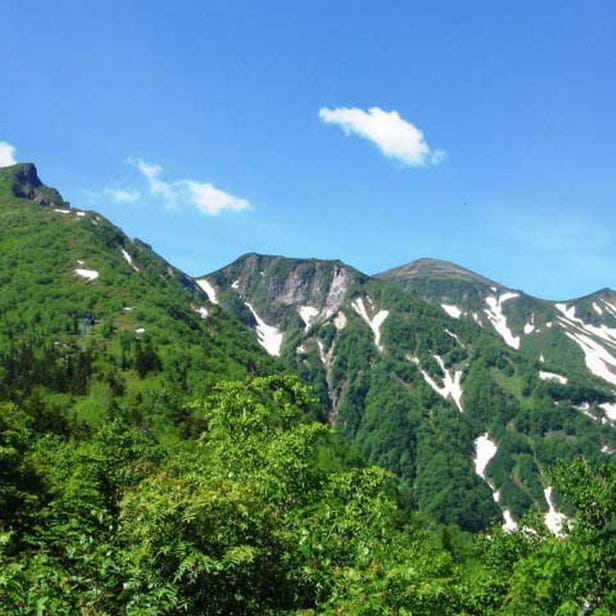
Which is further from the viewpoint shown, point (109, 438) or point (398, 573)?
point (109, 438)

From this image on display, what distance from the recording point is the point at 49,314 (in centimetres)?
18538

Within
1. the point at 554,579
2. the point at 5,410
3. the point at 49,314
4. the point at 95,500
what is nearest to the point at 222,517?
the point at 554,579

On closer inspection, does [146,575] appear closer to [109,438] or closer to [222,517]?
[222,517]

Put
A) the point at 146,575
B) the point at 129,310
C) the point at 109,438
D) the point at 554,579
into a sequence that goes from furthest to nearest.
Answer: the point at 129,310
the point at 109,438
the point at 554,579
the point at 146,575

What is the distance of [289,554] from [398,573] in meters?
2.90

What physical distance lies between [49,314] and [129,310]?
81.2ft

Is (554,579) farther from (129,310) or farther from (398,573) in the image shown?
(129,310)

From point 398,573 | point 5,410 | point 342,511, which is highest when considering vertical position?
point 398,573

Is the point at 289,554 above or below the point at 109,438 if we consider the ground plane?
above

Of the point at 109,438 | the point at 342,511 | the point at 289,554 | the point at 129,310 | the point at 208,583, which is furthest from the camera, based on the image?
the point at 129,310

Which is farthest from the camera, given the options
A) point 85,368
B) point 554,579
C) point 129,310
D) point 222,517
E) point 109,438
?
point 129,310

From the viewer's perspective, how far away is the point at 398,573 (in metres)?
11.1

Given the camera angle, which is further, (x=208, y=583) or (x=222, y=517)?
(x=222, y=517)

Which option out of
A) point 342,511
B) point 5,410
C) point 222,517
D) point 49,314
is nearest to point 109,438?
point 5,410
